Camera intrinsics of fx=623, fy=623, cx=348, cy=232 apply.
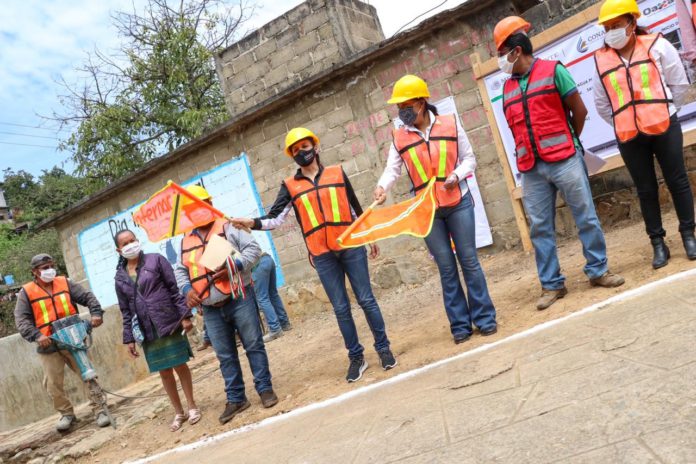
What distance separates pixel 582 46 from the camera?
22.3ft

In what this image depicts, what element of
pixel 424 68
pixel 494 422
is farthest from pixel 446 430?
pixel 424 68

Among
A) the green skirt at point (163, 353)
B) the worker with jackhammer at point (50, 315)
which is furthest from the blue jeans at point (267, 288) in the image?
the green skirt at point (163, 353)


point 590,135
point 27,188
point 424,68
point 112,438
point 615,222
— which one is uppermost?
point 27,188

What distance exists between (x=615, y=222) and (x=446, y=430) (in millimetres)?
5331

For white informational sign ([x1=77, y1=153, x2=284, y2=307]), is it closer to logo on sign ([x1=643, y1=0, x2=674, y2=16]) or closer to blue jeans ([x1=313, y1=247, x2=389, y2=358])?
blue jeans ([x1=313, y1=247, x2=389, y2=358])

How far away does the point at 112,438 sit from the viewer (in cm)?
627

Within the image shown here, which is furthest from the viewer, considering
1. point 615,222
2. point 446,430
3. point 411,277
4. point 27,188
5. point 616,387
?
point 27,188

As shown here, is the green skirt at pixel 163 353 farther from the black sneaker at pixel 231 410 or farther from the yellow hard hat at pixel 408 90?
the yellow hard hat at pixel 408 90

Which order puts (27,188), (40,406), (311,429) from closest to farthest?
(311,429) < (40,406) < (27,188)

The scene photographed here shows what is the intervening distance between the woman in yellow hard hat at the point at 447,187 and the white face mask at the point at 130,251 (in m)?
2.26

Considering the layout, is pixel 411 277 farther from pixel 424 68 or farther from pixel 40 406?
pixel 40 406

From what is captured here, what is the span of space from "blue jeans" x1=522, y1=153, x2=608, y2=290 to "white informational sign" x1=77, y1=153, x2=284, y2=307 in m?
5.56

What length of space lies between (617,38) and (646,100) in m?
0.51

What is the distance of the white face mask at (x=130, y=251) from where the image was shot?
5453mm
